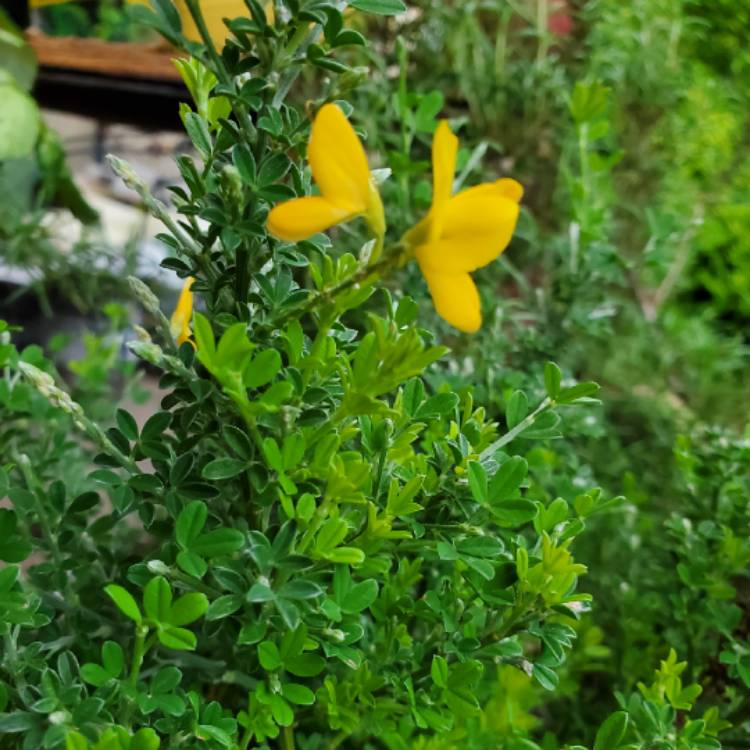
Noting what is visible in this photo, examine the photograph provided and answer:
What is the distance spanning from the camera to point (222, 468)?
1.00 ft

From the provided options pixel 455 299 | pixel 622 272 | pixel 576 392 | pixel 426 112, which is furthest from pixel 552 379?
pixel 622 272

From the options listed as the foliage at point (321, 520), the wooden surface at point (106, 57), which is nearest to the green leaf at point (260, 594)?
the foliage at point (321, 520)

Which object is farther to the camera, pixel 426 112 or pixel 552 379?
pixel 426 112

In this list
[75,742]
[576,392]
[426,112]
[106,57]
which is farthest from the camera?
[106,57]

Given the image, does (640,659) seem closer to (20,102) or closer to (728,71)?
(20,102)

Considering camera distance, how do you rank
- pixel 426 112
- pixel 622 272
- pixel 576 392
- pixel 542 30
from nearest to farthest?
1. pixel 576 392
2. pixel 426 112
3. pixel 622 272
4. pixel 542 30

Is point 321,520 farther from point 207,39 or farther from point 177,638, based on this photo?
point 207,39

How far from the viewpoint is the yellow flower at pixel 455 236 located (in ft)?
0.88

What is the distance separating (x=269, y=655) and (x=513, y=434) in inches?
5.5

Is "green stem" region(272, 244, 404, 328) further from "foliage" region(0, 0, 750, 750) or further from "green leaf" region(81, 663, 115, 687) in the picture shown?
"green leaf" region(81, 663, 115, 687)

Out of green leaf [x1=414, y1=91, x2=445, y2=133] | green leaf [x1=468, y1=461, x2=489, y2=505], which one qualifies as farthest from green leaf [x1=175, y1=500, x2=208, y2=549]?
green leaf [x1=414, y1=91, x2=445, y2=133]

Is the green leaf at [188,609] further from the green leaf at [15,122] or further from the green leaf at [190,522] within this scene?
the green leaf at [15,122]

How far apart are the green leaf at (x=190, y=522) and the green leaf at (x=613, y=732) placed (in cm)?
19

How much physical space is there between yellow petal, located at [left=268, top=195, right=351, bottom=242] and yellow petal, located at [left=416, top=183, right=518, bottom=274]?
0.03m
